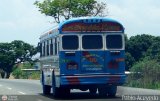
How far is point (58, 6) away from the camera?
57.6 m

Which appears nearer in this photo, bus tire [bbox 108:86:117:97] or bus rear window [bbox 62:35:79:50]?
bus rear window [bbox 62:35:79:50]

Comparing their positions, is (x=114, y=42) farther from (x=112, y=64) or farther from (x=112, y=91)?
(x=112, y=91)

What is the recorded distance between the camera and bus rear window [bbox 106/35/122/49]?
23.2m

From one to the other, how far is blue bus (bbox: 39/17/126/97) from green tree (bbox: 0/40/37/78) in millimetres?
67813

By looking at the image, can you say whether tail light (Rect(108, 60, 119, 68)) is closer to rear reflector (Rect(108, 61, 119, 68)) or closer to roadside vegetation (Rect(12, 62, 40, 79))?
rear reflector (Rect(108, 61, 119, 68))

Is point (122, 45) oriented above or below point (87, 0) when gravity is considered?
below

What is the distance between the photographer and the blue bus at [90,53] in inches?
896

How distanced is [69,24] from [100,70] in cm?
232

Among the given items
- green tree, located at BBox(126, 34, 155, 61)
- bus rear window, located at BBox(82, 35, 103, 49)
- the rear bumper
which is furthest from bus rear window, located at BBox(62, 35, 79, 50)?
green tree, located at BBox(126, 34, 155, 61)

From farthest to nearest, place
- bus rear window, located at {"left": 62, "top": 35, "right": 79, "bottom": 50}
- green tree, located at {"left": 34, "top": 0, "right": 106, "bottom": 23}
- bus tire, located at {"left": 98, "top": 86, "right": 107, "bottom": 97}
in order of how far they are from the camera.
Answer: green tree, located at {"left": 34, "top": 0, "right": 106, "bottom": 23} → bus tire, located at {"left": 98, "top": 86, "right": 107, "bottom": 97} → bus rear window, located at {"left": 62, "top": 35, "right": 79, "bottom": 50}

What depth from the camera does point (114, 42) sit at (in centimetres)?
2316

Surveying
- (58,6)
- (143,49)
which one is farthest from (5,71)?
(58,6)

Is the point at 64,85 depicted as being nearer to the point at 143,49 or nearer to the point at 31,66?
the point at 143,49

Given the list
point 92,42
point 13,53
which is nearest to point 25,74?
point 13,53
